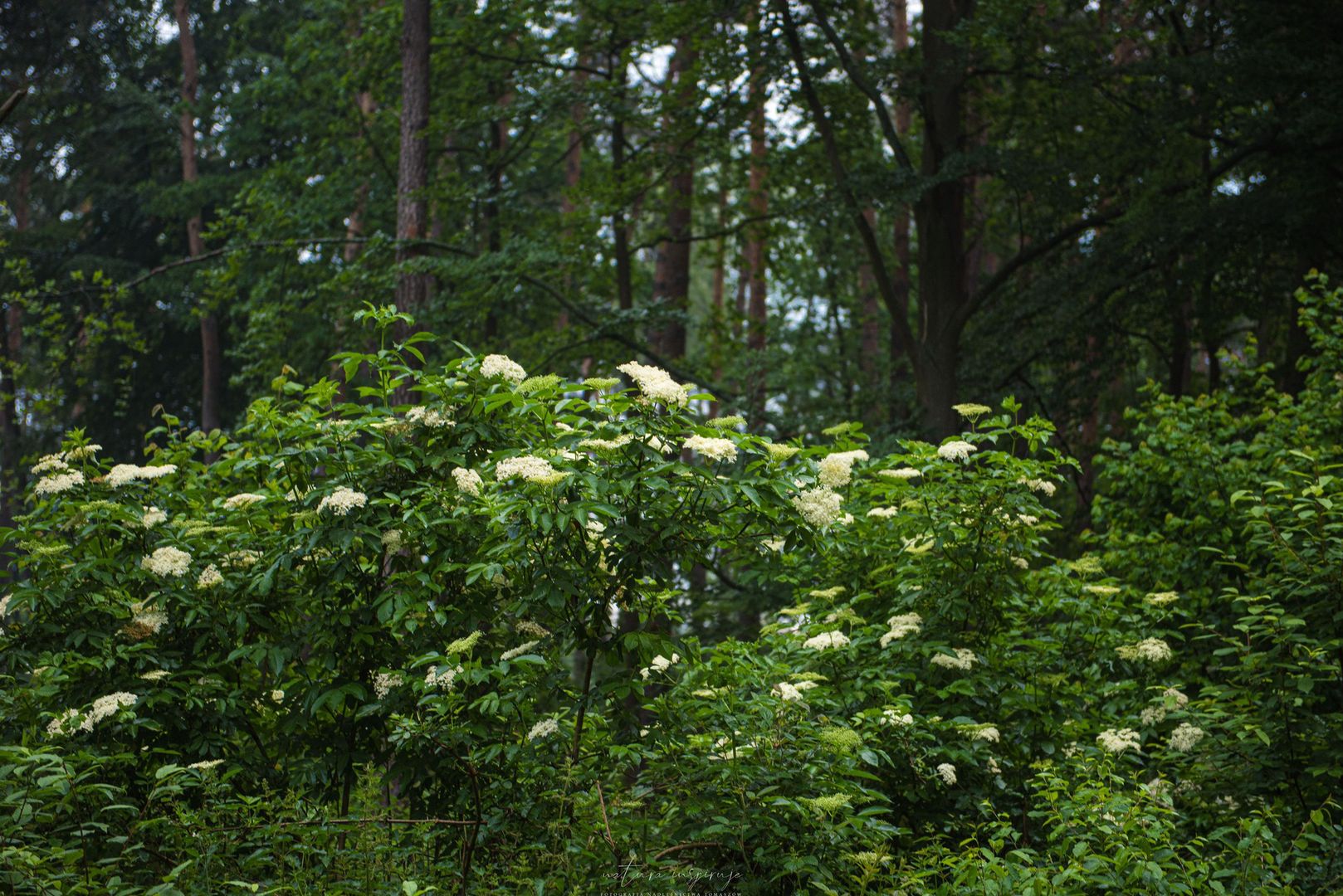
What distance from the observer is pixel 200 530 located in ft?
17.1

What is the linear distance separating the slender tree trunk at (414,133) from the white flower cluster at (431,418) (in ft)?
22.0

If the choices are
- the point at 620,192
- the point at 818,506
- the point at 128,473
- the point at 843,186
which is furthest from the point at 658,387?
the point at 620,192

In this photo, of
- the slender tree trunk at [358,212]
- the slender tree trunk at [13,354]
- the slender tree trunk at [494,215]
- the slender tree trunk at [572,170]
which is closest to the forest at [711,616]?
the slender tree trunk at [572,170]

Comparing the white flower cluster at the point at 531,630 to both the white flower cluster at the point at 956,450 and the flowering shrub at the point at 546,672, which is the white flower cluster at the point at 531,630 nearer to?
the flowering shrub at the point at 546,672

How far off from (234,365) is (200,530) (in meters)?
17.6

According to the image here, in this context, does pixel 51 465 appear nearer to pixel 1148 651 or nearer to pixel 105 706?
pixel 105 706

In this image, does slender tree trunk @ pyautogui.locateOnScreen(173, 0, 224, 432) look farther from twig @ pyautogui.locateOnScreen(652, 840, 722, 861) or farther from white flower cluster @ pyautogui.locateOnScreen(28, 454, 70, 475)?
twig @ pyautogui.locateOnScreen(652, 840, 722, 861)

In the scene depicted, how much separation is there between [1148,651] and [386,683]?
3.64m

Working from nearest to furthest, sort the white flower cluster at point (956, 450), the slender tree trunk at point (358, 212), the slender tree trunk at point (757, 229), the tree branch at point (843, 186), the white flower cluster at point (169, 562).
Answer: the white flower cluster at point (169, 562)
the white flower cluster at point (956, 450)
the tree branch at point (843, 186)
the slender tree trunk at point (757, 229)
the slender tree trunk at point (358, 212)

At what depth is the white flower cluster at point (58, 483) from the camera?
5.22 meters

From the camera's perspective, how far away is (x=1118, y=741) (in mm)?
4961

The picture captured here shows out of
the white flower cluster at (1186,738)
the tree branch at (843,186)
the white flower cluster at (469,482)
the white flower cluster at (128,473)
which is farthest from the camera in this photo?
the tree branch at (843,186)

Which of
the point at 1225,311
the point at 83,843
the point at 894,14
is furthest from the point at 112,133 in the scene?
the point at 83,843

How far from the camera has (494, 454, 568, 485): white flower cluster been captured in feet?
13.1
